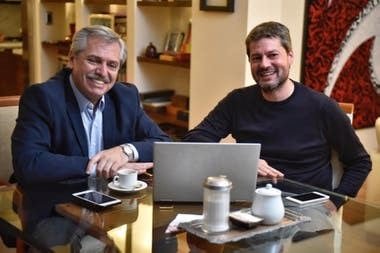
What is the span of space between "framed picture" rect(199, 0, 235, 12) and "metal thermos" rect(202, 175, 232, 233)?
210 centimetres

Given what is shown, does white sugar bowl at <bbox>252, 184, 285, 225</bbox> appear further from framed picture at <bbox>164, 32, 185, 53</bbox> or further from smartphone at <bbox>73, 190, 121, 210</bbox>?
framed picture at <bbox>164, 32, 185, 53</bbox>

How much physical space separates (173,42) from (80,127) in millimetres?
2279

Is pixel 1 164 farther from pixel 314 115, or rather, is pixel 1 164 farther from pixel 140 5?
pixel 140 5

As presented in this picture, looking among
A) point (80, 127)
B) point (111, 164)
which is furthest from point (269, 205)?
point (80, 127)

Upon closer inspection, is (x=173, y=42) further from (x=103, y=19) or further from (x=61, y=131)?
(x=61, y=131)

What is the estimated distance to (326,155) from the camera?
2.35 metres

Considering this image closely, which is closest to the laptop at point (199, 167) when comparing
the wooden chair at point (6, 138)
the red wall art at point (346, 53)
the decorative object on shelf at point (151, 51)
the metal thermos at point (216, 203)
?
the metal thermos at point (216, 203)

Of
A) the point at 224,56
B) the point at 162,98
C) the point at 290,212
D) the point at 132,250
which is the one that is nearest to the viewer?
the point at 132,250

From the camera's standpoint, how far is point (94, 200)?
1.75m

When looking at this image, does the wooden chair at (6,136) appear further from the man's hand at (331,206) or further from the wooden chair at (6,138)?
the man's hand at (331,206)

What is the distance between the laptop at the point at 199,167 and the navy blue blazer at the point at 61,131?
39cm

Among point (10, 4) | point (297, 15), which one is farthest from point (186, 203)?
point (10, 4)

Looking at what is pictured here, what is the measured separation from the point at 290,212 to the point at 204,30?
212 cm

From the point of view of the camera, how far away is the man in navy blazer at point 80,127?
77.8 inches
